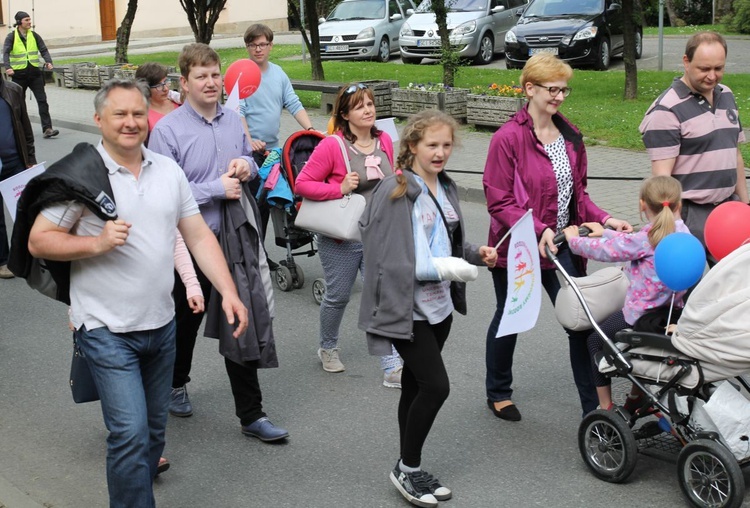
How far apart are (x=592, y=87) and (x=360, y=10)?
11708 millimetres

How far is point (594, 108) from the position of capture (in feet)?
54.4

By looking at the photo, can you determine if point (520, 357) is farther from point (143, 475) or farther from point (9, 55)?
point (9, 55)

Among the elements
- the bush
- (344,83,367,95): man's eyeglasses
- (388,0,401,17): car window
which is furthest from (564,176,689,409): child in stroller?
the bush

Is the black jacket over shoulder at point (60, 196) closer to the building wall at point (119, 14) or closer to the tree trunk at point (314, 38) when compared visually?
the tree trunk at point (314, 38)

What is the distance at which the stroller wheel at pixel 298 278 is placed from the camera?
875 cm

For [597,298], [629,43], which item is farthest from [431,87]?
[597,298]

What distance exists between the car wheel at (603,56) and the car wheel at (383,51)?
7057mm

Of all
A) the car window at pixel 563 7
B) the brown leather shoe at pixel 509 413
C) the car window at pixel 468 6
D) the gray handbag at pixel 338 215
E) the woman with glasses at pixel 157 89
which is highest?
the car window at pixel 468 6

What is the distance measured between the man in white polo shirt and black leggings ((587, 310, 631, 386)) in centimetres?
208

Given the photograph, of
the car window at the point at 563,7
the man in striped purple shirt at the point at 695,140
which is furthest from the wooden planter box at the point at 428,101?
the man in striped purple shirt at the point at 695,140

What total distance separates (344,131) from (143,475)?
289 cm

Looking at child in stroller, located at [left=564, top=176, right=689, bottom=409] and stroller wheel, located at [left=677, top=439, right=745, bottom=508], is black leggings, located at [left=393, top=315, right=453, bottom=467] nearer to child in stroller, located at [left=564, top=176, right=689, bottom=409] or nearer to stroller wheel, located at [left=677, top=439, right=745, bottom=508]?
child in stroller, located at [left=564, top=176, right=689, bottom=409]

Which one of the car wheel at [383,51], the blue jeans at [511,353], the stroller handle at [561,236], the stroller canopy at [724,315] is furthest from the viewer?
the car wheel at [383,51]

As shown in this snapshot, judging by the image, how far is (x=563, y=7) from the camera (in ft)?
76.6
